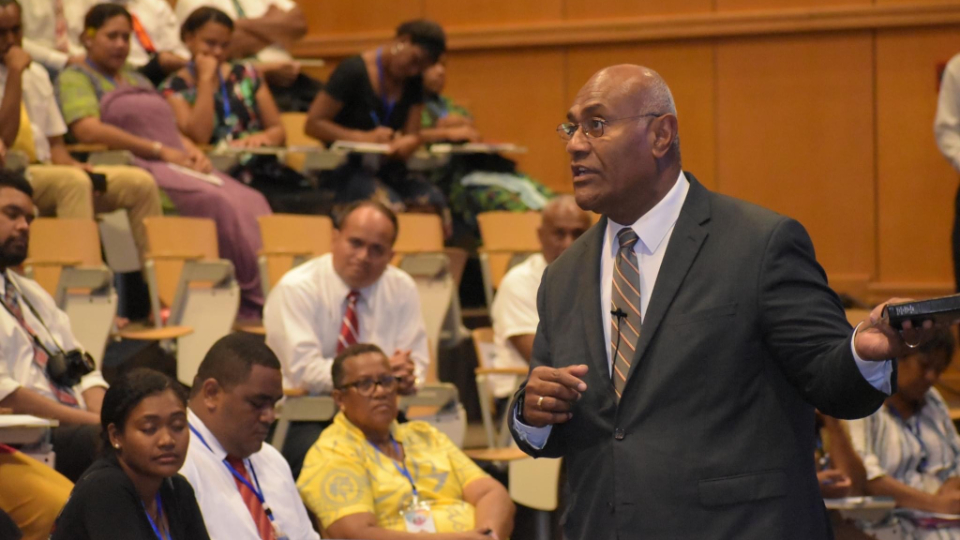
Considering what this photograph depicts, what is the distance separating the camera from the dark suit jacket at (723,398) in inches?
68.1

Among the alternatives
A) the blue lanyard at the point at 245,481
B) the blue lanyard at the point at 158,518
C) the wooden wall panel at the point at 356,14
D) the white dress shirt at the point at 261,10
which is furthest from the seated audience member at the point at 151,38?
the blue lanyard at the point at 158,518

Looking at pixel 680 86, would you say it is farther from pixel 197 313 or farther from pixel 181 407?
pixel 181 407

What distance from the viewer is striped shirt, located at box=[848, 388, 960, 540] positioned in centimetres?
400

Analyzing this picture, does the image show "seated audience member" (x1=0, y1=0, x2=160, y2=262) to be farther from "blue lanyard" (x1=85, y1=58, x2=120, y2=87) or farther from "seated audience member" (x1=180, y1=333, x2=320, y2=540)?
"seated audience member" (x1=180, y1=333, x2=320, y2=540)

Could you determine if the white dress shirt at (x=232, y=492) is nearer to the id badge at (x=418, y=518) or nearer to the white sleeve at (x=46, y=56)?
the id badge at (x=418, y=518)

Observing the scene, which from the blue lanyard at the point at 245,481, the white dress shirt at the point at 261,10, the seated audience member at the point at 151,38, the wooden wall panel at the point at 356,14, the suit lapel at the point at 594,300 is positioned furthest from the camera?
the wooden wall panel at the point at 356,14

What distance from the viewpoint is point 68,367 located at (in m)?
3.49

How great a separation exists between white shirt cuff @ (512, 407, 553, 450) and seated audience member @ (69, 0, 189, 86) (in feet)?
14.8

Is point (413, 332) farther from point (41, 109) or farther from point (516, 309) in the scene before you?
point (41, 109)

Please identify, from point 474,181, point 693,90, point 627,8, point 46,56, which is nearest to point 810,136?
point 693,90

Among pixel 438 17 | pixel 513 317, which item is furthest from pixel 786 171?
pixel 513 317

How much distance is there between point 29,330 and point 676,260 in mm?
2265

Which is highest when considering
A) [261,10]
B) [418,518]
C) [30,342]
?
[261,10]

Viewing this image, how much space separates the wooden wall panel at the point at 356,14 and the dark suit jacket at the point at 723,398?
620 cm
